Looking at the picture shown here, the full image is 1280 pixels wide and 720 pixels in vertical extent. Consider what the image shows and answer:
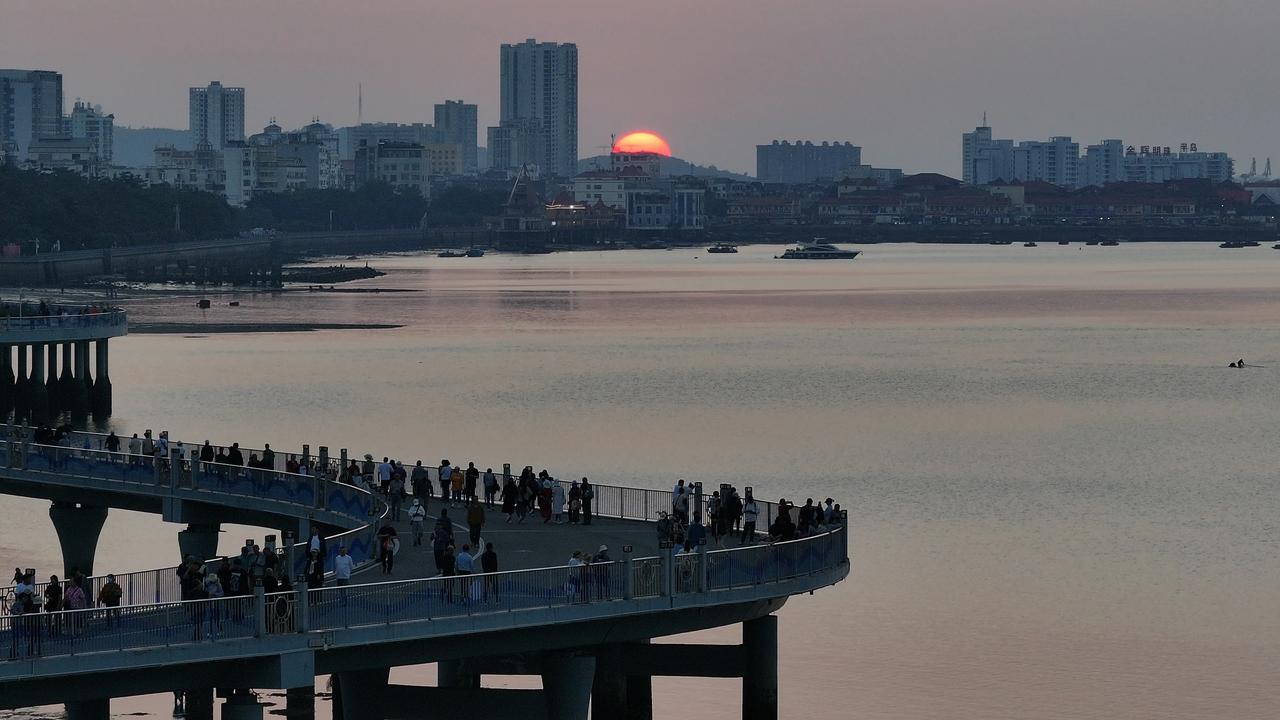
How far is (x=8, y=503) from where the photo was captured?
2820 inches

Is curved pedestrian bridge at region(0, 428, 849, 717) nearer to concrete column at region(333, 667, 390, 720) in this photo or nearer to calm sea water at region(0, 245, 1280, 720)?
concrete column at region(333, 667, 390, 720)

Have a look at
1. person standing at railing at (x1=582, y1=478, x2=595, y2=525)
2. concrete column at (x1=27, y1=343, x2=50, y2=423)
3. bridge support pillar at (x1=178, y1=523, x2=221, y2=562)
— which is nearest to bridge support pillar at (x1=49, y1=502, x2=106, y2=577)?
bridge support pillar at (x1=178, y1=523, x2=221, y2=562)

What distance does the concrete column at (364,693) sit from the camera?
134 ft

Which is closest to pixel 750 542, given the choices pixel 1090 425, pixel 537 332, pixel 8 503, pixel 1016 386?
pixel 8 503

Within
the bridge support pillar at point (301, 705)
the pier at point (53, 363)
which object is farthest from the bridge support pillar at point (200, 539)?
the pier at point (53, 363)

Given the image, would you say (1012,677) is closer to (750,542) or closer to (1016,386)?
(750,542)

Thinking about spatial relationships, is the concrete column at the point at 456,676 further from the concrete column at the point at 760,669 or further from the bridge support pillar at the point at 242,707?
the bridge support pillar at the point at 242,707

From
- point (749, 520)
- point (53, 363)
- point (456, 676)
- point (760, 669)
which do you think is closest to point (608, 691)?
point (760, 669)

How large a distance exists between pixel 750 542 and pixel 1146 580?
924 inches

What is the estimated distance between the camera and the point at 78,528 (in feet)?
182

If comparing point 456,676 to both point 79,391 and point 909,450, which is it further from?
point 909,450

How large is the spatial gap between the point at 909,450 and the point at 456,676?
54.2m

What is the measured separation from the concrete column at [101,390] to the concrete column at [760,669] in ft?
185

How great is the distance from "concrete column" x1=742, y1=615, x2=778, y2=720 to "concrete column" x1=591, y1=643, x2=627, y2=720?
7.46ft
